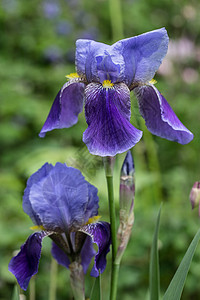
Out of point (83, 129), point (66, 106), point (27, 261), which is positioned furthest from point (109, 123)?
point (83, 129)

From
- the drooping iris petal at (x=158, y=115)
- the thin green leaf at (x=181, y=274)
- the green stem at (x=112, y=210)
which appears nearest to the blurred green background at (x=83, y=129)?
the drooping iris petal at (x=158, y=115)

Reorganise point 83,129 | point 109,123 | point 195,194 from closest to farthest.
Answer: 1. point 109,123
2. point 195,194
3. point 83,129

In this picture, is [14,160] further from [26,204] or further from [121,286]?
[26,204]

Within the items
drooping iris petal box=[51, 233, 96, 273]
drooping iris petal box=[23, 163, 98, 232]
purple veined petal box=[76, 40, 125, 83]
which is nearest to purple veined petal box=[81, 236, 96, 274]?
drooping iris petal box=[51, 233, 96, 273]

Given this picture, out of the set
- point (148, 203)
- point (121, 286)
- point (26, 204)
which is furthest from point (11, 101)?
point (26, 204)

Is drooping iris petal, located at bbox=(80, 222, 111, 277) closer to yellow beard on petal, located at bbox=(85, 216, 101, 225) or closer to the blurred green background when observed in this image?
yellow beard on petal, located at bbox=(85, 216, 101, 225)

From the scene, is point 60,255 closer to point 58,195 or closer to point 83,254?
point 83,254

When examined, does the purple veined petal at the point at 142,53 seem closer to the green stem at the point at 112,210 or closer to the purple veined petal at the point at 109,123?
the purple veined petal at the point at 109,123

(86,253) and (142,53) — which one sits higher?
(142,53)
